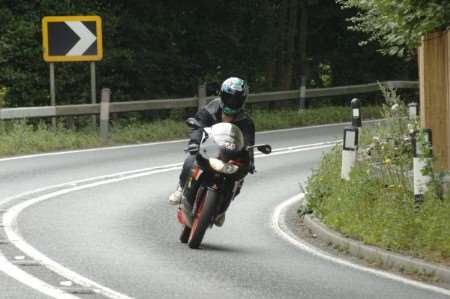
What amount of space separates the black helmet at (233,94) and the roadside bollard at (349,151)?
10.2 ft

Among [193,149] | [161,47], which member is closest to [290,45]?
[161,47]

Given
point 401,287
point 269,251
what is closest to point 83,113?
point 269,251

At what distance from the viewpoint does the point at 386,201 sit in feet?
42.8

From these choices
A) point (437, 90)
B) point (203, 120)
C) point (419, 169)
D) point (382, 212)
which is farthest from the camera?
point (437, 90)

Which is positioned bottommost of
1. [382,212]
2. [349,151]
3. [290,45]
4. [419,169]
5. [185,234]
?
[185,234]

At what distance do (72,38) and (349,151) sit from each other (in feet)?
32.4

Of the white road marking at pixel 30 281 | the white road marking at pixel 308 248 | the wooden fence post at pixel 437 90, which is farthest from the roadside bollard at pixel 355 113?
the white road marking at pixel 30 281

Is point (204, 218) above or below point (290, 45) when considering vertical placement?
below

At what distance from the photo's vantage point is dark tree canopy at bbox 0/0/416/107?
26844 mm

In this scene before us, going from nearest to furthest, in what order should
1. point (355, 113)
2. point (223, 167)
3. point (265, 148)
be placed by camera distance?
point (223, 167) → point (265, 148) → point (355, 113)

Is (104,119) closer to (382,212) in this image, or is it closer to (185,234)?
(185,234)

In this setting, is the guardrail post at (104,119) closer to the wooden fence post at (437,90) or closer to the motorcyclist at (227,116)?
Answer: the wooden fence post at (437,90)

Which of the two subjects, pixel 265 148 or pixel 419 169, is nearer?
pixel 265 148

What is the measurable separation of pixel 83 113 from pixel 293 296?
44.9ft
